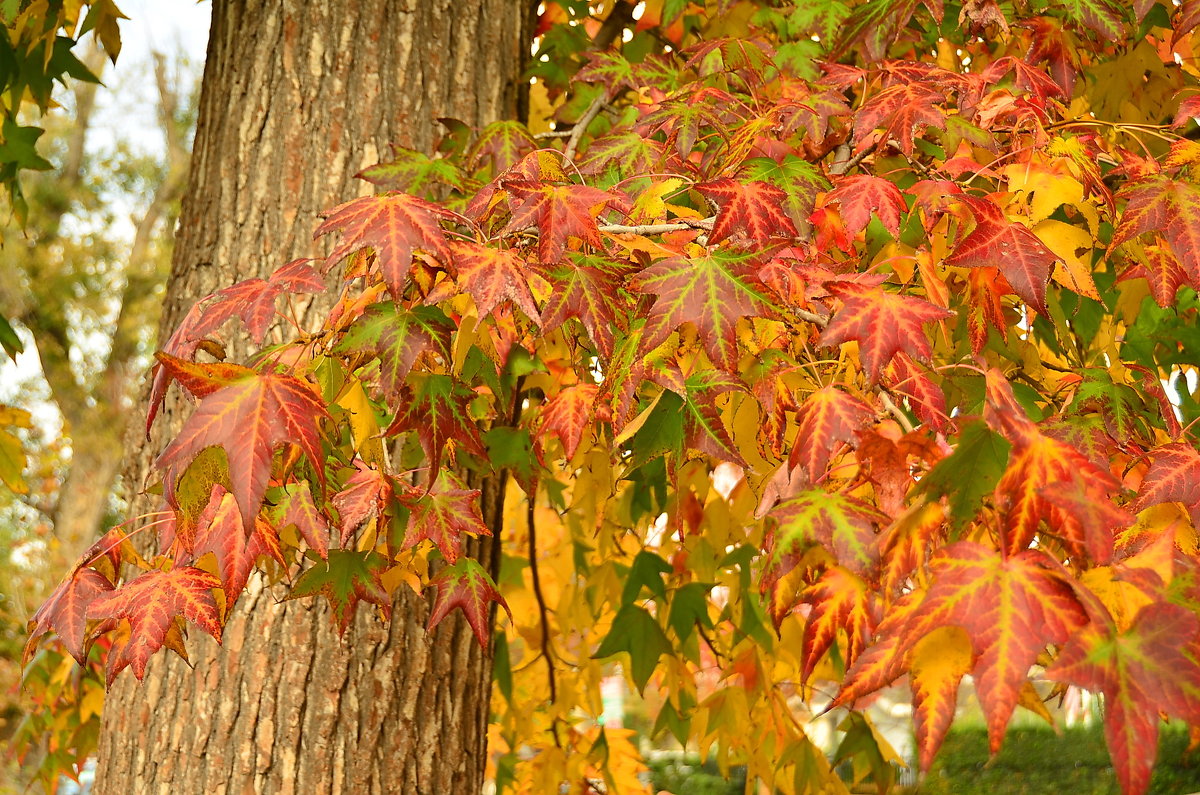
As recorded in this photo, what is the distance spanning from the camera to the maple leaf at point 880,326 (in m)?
1.14

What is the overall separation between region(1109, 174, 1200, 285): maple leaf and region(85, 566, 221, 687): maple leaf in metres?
1.26

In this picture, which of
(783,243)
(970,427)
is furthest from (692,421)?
(970,427)

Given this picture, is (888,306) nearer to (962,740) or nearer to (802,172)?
(802,172)

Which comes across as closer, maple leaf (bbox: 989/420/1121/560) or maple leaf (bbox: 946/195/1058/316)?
maple leaf (bbox: 989/420/1121/560)

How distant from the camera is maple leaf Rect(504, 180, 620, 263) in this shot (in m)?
1.24

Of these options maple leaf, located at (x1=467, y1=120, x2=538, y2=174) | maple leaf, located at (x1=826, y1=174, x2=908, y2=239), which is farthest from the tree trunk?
maple leaf, located at (x1=826, y1=174, x2=908, y2=239)

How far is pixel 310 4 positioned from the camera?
7.25 ft

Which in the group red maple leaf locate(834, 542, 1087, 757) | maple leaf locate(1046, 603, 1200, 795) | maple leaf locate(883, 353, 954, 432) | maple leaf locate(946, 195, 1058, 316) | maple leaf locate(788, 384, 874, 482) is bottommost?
maple leaf locate(1046, 603, 1200, 795)

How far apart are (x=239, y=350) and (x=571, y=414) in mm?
905

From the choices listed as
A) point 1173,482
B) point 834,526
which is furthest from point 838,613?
point 1173,482

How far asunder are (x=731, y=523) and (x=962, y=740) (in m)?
9.14

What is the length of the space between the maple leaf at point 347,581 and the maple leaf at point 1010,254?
2.88ft

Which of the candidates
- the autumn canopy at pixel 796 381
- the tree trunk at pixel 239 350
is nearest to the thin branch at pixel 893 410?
the autumn canopy at pixel 796 381

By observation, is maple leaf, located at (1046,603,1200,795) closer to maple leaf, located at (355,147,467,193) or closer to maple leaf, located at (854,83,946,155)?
maple leaf, located at (854,83,946,155)
